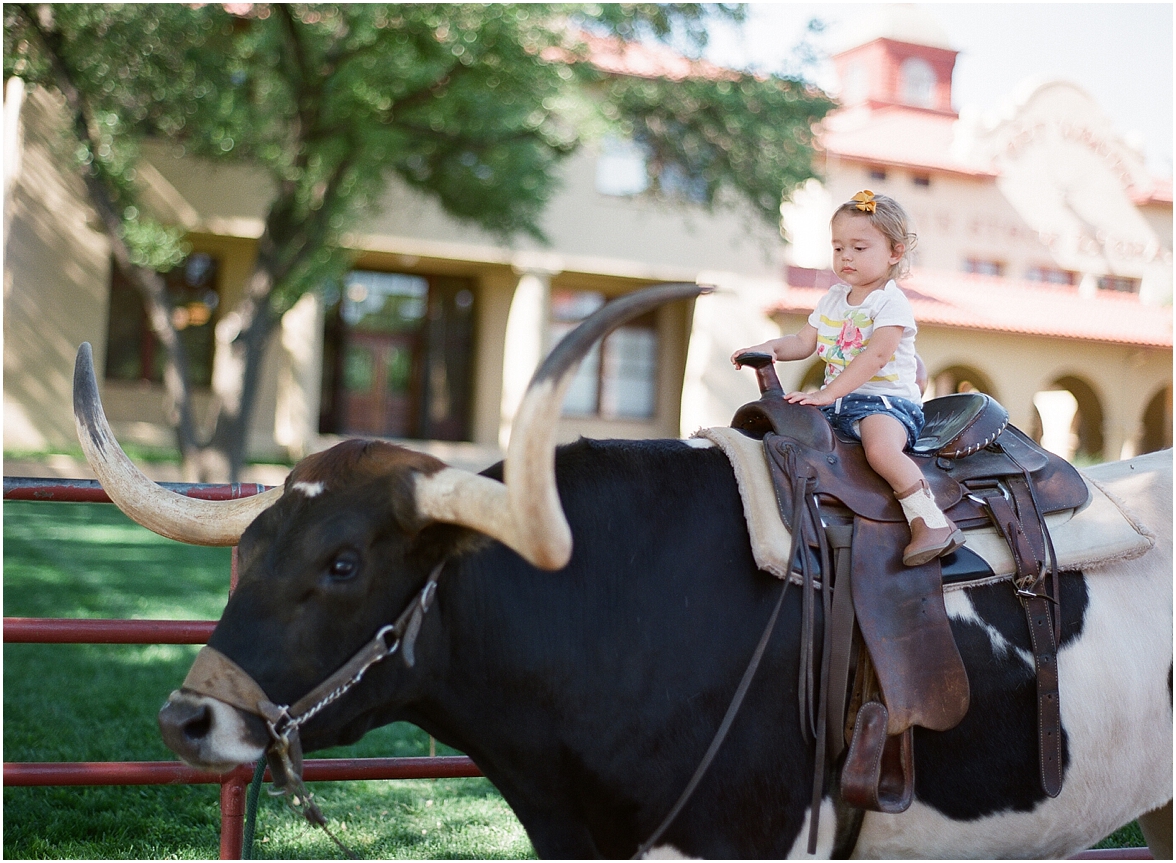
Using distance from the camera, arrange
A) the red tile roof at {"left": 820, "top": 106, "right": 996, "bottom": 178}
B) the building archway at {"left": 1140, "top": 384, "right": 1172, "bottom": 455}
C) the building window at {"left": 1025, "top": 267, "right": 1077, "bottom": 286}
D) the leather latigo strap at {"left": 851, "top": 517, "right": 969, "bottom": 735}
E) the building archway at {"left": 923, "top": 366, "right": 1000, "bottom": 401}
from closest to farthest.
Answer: the leather latigo strap at {"left": 851, "top": 517, "right": 969, "bottom": 735}, the building archway at {"left": 923, "top": 366, "right": 1000, "bottom": 401}, the building archway at {"left": 1140, "top": 384, "right": 1172, "bottom": 455}, the red tile roof at {"left": 820, "top": 106, "right": 996, "bottom": 178}, the building window at {"left": 1025, "top": 267, "right": 1077, "bottom": 286}

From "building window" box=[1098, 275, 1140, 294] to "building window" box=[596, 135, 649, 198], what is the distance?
15363 millimetres

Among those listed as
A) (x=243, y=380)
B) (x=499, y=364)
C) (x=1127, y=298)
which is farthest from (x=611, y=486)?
(x=1127, y=298)

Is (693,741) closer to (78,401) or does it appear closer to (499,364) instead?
(78,401)

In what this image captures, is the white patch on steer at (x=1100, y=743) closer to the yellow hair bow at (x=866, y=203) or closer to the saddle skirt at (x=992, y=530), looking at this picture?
the saddle skirt at (x=992, y=530)

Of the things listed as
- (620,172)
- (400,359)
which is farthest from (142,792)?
(620,172)

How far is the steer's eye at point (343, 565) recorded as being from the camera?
7.49ft

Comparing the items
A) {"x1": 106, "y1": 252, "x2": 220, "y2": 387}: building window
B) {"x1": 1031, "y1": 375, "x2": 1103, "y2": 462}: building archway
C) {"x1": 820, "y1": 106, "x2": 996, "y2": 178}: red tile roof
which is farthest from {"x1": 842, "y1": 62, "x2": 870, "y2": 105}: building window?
{"x1": 106, "y1": 252, "x2": 220, "y2": 387}: building window

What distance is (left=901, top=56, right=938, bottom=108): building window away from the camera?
126 feet

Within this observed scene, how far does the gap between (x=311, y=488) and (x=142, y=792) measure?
9.53 ft

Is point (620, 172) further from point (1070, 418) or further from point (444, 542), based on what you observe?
point (444, 542)

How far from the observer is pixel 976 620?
102 inches

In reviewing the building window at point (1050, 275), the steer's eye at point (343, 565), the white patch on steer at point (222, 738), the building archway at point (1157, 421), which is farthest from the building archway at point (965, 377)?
the white patch on steer at point (222, 738)

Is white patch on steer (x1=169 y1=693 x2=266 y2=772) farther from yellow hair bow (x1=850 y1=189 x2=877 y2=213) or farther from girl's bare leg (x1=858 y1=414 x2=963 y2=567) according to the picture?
yellow hair bow (x1=850 y1=189 x2=877 y2=213)

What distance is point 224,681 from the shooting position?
2207mm
